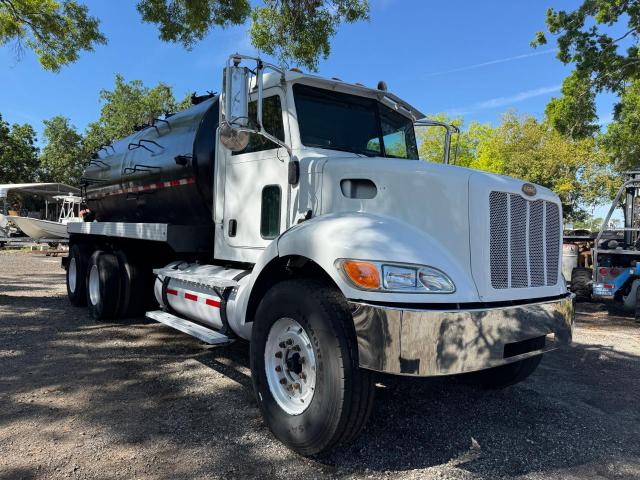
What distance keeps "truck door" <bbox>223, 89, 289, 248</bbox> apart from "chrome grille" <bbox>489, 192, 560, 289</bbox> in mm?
1770

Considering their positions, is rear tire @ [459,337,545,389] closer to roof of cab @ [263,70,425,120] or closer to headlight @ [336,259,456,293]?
headlight @ [336,259,456,293]

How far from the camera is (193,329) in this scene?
4.80m

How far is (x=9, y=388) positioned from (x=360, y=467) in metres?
3.24

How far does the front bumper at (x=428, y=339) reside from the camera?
9.07 feet

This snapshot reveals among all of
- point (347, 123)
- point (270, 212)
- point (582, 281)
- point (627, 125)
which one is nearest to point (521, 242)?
point (347, 123)

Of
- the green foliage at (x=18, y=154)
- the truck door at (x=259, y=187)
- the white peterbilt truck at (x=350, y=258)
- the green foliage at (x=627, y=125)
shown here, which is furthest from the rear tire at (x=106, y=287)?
the green foliage at (x=18, y=154)

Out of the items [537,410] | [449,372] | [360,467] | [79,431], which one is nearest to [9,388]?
[79,431]

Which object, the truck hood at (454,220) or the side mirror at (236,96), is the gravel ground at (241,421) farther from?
the side mirror at (236,96)

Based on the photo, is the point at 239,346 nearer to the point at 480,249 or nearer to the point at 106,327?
the point at 106,327

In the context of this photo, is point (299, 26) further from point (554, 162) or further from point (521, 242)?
point (554, 162)

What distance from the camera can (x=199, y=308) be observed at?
5.00 meters

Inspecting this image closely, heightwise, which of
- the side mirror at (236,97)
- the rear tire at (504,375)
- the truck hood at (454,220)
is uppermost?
the side mirror at (236,97)

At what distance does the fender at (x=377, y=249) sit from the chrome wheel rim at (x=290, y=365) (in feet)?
1.70

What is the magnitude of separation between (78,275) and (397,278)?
701cm
